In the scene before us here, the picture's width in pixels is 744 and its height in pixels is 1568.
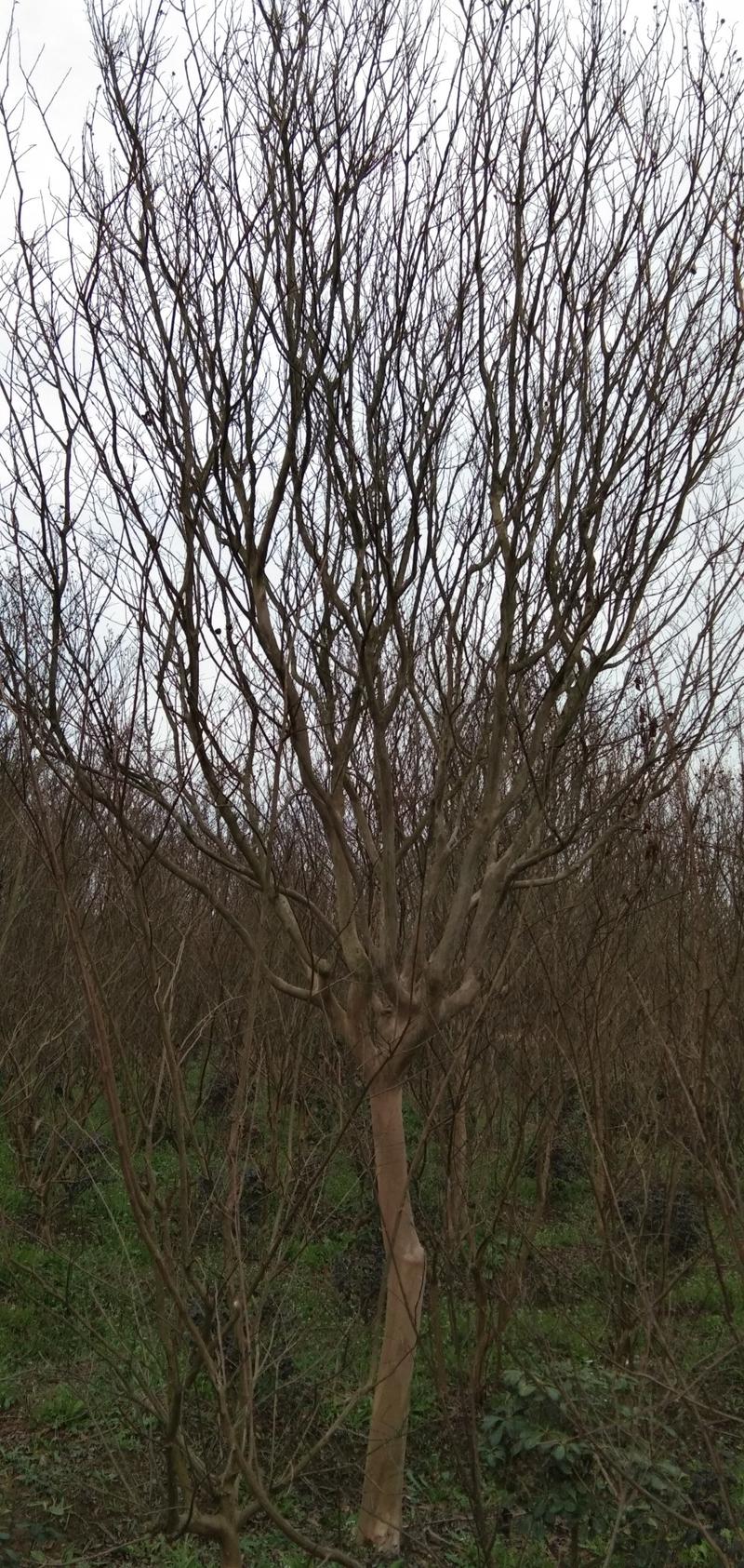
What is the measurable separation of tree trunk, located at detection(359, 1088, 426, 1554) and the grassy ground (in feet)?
0.48

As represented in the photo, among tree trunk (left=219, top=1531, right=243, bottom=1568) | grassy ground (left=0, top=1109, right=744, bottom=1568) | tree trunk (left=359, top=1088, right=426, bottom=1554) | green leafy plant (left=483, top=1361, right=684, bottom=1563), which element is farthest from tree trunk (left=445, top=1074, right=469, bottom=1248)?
tree trunk (left=219, top=1531, right=243, bottom=1568)

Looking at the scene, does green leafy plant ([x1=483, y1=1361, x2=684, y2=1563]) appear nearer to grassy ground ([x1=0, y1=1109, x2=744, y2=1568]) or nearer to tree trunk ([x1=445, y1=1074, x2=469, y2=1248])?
grassy ground ([x1=0, y1=1109, x2=744, y2=1568])

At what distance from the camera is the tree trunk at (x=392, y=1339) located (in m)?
3.99

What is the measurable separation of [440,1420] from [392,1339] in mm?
1944

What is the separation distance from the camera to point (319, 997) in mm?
3828

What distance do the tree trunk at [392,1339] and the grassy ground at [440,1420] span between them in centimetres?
15

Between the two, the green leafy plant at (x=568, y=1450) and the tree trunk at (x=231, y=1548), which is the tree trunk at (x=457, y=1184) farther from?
the tree trunk at (x=231, y=1548)

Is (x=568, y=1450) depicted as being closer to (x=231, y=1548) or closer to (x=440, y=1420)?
(x=231, y=1548)

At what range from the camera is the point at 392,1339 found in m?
4.02

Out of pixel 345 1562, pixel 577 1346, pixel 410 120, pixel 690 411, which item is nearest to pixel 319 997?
pixel 345 1562

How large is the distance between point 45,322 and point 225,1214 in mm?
2544

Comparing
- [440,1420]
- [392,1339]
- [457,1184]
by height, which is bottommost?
[440,1420]

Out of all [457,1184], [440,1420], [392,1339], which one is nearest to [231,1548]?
[392,1339]

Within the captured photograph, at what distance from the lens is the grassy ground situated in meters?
3.64
